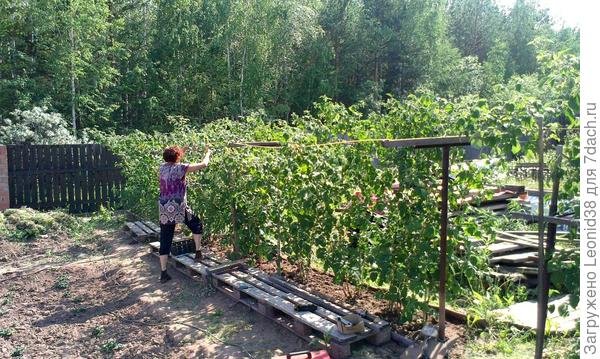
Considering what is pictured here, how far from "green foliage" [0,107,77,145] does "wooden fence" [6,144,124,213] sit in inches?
83.4

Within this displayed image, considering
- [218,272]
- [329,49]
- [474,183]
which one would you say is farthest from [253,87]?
[474,183]

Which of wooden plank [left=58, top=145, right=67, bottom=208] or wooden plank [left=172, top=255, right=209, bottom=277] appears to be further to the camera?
wooden plank [left=58, top=145, right=67, bottom=208]

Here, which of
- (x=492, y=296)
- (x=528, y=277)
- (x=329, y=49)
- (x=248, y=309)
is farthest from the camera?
(x=329, y=49)

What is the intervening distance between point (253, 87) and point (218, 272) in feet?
71.3

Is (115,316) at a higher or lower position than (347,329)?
lower

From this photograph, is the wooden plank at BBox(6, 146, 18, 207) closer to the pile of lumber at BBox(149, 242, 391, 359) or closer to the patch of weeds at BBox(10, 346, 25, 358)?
the pile of lumber at BBox(149, 242, 391, 359)

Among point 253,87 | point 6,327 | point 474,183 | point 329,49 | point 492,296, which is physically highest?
point 329,49

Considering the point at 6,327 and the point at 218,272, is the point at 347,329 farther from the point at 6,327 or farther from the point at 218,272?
the point at 6,327

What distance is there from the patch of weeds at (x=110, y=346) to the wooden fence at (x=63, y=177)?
8.37 meters

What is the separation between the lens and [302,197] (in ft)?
17.7

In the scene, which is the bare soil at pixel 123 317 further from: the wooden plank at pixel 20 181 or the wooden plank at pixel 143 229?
the wooden plank at pixel 20 181

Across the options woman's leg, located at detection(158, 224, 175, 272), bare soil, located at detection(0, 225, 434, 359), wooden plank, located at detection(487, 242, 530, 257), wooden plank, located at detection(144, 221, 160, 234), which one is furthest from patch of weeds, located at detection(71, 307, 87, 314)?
wooden plank, located at detection(487, 242, 530, 257)

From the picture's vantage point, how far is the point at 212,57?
2728 centimetres

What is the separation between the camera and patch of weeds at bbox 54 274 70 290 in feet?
22.9
